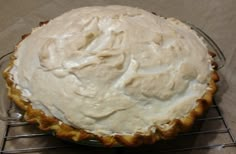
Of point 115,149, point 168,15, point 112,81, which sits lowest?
point 115,149

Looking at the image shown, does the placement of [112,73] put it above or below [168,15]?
below

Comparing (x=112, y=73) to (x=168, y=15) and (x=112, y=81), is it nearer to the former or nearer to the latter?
(x=112, y=81)

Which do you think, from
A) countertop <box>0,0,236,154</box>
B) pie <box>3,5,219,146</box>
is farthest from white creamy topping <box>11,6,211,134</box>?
countertop <box>0,0,236,154</box>

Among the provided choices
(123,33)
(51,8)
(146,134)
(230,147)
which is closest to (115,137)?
(146,134)

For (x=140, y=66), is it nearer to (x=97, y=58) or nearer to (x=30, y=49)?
(x=97, y=58)

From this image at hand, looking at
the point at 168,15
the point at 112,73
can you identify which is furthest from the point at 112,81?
the point at 168,15
